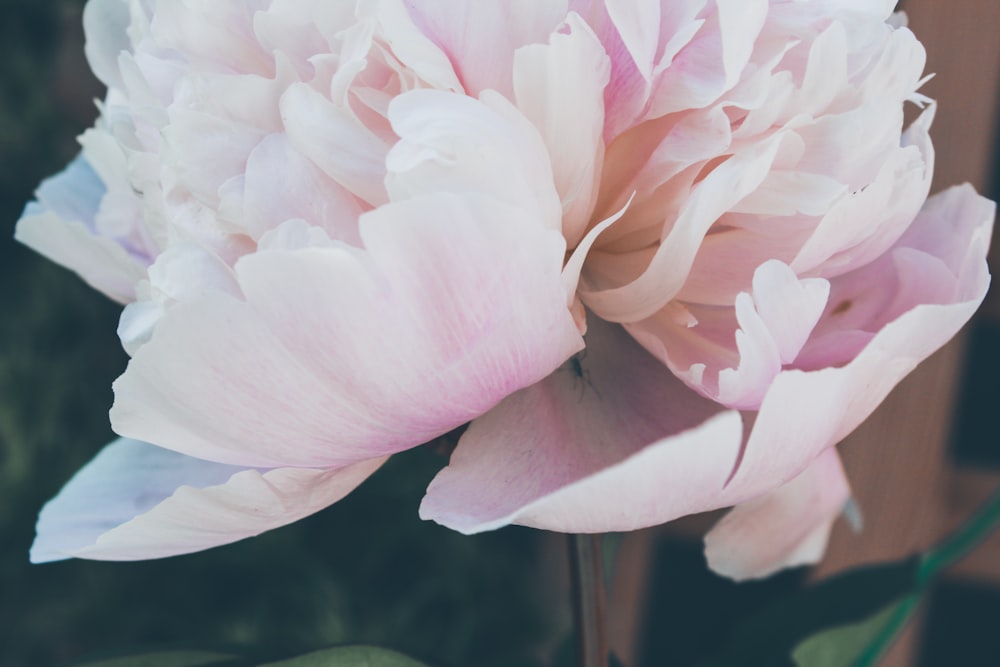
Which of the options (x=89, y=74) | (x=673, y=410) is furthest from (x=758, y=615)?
(x=89, y=74)

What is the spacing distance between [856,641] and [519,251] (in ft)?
0.74

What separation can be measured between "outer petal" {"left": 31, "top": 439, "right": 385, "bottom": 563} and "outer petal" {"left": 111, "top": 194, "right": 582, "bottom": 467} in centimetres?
1

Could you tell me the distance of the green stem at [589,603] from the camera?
0.97 feet

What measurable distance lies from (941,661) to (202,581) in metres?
0.63

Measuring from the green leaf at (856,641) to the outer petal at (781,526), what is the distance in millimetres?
27

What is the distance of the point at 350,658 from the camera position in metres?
0.27

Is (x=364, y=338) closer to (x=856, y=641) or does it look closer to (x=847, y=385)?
(x=847, y=385)

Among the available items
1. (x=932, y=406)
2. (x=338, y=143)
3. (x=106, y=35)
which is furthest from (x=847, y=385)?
(x=932, y=406)

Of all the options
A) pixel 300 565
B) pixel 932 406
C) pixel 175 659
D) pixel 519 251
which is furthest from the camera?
pixel 300 565

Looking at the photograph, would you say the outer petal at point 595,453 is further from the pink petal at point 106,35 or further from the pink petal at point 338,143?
the pink petal at point 106,35

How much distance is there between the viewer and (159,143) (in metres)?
0.26

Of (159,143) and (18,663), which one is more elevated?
(159,143)

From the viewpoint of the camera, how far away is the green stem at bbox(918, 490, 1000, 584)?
34cm

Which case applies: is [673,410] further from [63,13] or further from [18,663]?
[63,13]
